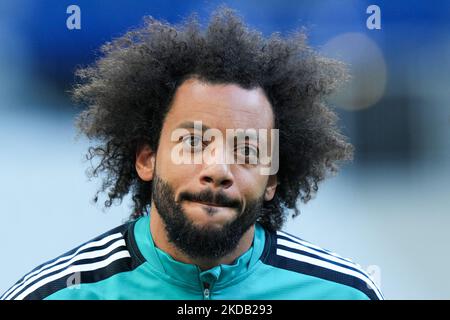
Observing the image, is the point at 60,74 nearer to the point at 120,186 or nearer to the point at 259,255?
the point at 120,186

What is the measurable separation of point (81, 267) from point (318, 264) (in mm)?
1164

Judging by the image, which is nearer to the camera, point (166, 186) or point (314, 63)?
point (166, 186)

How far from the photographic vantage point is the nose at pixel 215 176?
249cm

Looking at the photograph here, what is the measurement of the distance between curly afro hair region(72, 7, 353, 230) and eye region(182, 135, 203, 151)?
0.32 m

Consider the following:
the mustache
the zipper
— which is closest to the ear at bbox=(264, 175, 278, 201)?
the mustache

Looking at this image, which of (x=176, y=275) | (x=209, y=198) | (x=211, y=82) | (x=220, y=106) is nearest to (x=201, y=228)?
(x=209, y=198)

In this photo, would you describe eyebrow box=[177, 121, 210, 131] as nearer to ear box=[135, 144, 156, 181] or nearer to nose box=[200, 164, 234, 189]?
nose box=[200, 164, 234, 189]

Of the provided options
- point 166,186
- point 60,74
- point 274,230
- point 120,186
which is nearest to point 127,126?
point 120,186

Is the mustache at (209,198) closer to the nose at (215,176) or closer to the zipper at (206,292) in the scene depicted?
the nose at (215,176)

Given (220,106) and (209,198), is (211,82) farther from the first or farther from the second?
(209,198)

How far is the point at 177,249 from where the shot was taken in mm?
2664

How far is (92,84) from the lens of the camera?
3369mm

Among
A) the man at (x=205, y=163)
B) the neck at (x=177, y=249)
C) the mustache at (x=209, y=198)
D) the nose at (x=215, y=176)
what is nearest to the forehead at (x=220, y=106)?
the man at (x=205, y=163)

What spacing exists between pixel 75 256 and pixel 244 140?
102 centimetres
